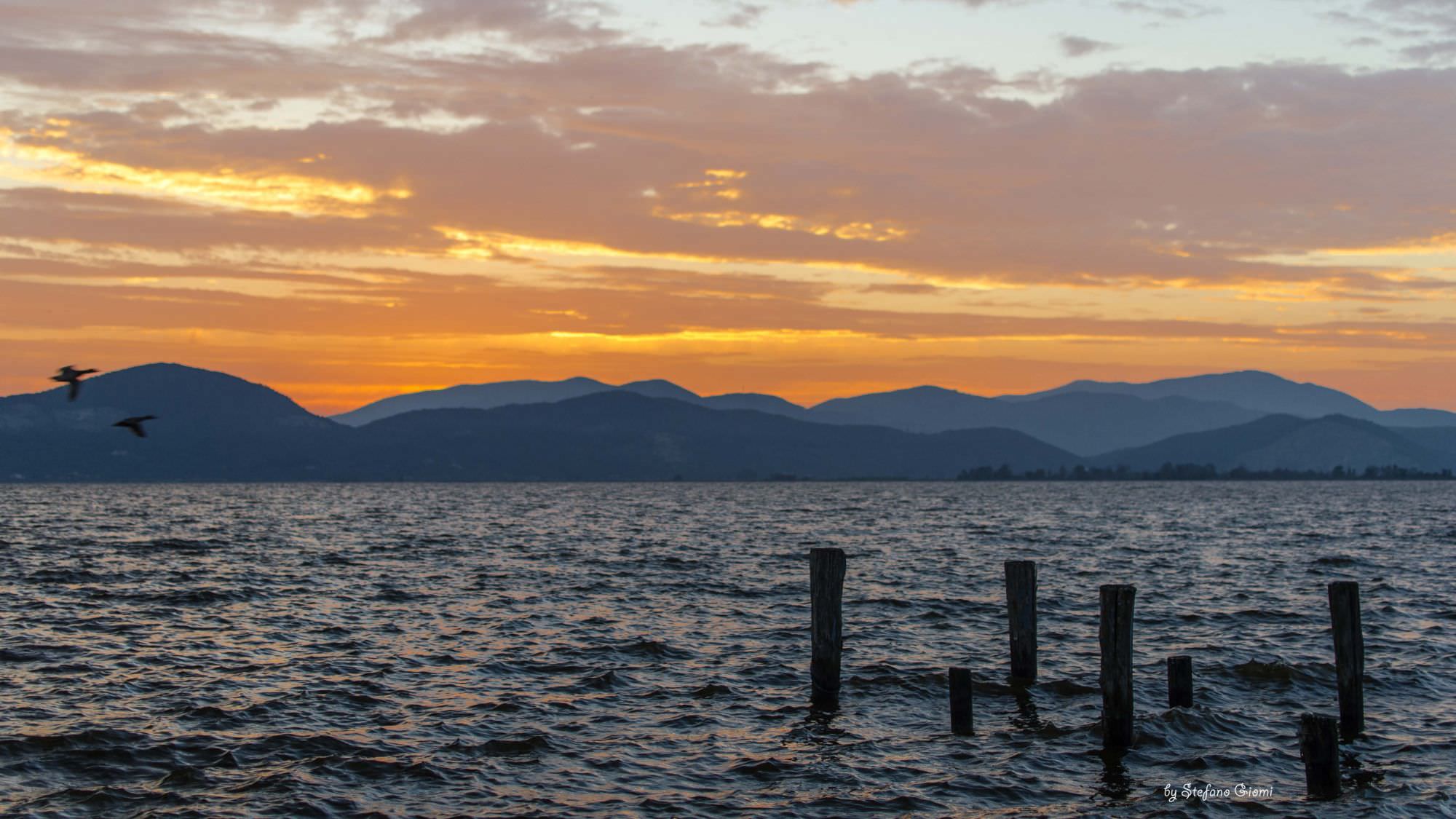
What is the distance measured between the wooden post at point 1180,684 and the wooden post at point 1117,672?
3.11 meters

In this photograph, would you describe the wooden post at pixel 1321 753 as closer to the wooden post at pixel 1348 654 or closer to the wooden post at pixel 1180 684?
the wooden post at pixel 1348 654

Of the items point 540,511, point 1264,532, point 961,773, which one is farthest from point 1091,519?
point 961,773

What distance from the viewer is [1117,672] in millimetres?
21656

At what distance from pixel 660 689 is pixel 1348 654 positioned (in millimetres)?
13444

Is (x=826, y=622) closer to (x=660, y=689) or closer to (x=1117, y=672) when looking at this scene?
(x=660, y=689)

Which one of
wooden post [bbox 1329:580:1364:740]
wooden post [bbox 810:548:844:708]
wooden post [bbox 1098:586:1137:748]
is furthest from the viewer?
→ wooden post [bbox 810:548:844:708]

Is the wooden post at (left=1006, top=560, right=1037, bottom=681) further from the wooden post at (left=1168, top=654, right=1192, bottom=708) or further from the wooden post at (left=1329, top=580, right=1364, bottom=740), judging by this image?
the wooden post at (left=1329, top=580, right=1364, bottom=740)

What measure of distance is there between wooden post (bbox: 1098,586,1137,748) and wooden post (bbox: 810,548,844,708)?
213 inches

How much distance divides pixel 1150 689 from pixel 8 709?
22750 millimetres

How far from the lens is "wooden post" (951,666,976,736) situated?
2256cm

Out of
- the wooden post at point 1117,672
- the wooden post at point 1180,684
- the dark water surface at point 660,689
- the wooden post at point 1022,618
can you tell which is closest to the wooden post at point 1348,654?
the dark water surface at point 660,689

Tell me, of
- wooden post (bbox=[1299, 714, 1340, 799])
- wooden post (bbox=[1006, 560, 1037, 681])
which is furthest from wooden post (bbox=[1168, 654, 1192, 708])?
wooden post (bbox=[1299, 714, 1340, 799])

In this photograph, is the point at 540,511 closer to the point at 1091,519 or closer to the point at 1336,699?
the point at 1091,519

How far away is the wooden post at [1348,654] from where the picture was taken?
73.7 feet
